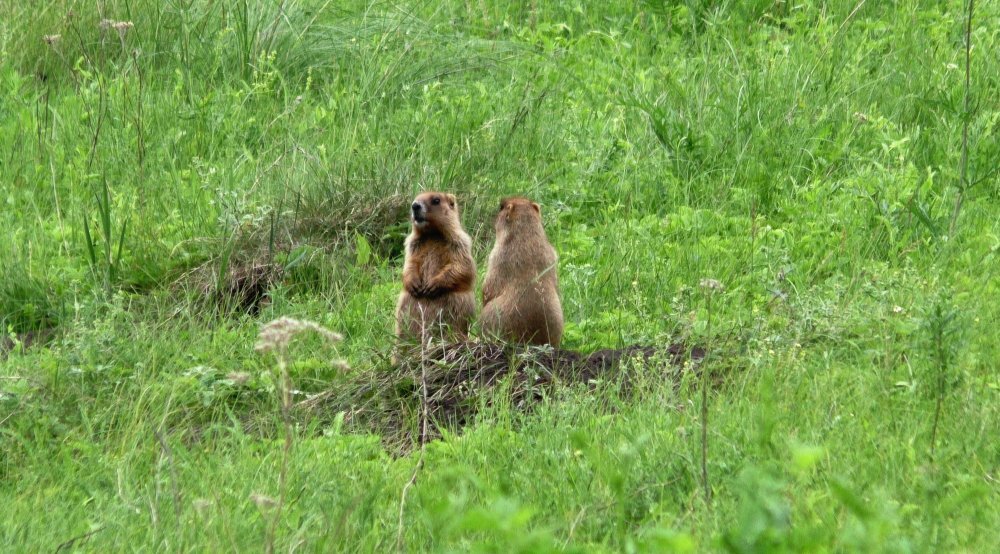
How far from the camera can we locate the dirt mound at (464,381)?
5297 millimetres

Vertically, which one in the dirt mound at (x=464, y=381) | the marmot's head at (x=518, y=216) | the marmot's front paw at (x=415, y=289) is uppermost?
the marmot's head at (x=518, y=216)

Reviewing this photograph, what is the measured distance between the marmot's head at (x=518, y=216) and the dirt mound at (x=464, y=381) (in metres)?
0.74

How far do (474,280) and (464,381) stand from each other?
1255 mm

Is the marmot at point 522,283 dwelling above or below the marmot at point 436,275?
above

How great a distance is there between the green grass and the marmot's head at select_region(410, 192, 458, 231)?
0.51 m

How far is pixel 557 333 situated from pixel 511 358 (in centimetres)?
53

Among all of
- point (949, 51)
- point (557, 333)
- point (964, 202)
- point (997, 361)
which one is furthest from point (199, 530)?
point (949, 51)

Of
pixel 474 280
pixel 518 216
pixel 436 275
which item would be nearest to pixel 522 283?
pixel 518 216

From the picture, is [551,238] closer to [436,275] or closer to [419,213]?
[419,213]

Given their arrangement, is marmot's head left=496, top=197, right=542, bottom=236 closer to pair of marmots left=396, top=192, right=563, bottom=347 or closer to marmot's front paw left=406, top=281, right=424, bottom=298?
pair of marmots left=396, top=192, right=563, bottom=347

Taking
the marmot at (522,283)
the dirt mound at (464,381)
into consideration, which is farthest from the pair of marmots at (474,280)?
the dirt mound at (464,381)

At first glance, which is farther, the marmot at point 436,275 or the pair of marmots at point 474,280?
the marmot at point 436,275

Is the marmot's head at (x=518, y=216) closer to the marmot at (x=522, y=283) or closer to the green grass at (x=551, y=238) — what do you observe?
the marmot at (x=522, y=283)

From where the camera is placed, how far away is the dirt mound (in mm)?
5297
